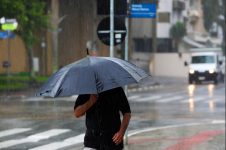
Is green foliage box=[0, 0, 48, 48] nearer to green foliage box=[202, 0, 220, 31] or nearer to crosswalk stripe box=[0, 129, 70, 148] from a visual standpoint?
crosswalk stripe box=[0, 129, 70, 148]

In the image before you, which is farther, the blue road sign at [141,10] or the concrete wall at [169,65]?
the concrete wall at [169,65]

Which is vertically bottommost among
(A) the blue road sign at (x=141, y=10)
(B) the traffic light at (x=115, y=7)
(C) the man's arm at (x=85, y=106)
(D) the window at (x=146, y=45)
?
(D) the window at (x=146, y=45)

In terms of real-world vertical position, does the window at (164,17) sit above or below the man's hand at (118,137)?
below

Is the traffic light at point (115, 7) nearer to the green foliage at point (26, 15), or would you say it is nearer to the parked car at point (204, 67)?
the green foliage at point (26, 15)

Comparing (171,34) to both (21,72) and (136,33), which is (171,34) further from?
(21,72)

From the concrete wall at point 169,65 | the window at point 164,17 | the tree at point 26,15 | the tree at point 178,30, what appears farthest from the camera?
the window at point 164,17

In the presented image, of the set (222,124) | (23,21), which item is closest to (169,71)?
(23,21)

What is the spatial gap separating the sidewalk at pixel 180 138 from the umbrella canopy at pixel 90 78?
17.2ft

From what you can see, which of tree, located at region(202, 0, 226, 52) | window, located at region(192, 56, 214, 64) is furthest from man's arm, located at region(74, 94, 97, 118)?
tree, located at region(202, 0, 226, 52)

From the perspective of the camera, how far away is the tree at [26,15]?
2859 cm

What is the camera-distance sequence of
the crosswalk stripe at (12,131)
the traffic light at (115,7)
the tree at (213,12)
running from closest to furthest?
1. the traffic light at (115,7)
2. the crosswalk stripe at (12,131)
3. the tree at (213,12)

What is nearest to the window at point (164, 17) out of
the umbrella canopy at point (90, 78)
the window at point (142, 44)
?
the window at point (142, 44)

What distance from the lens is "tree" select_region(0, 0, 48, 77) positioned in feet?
93.8

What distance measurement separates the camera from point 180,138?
12.9 m
